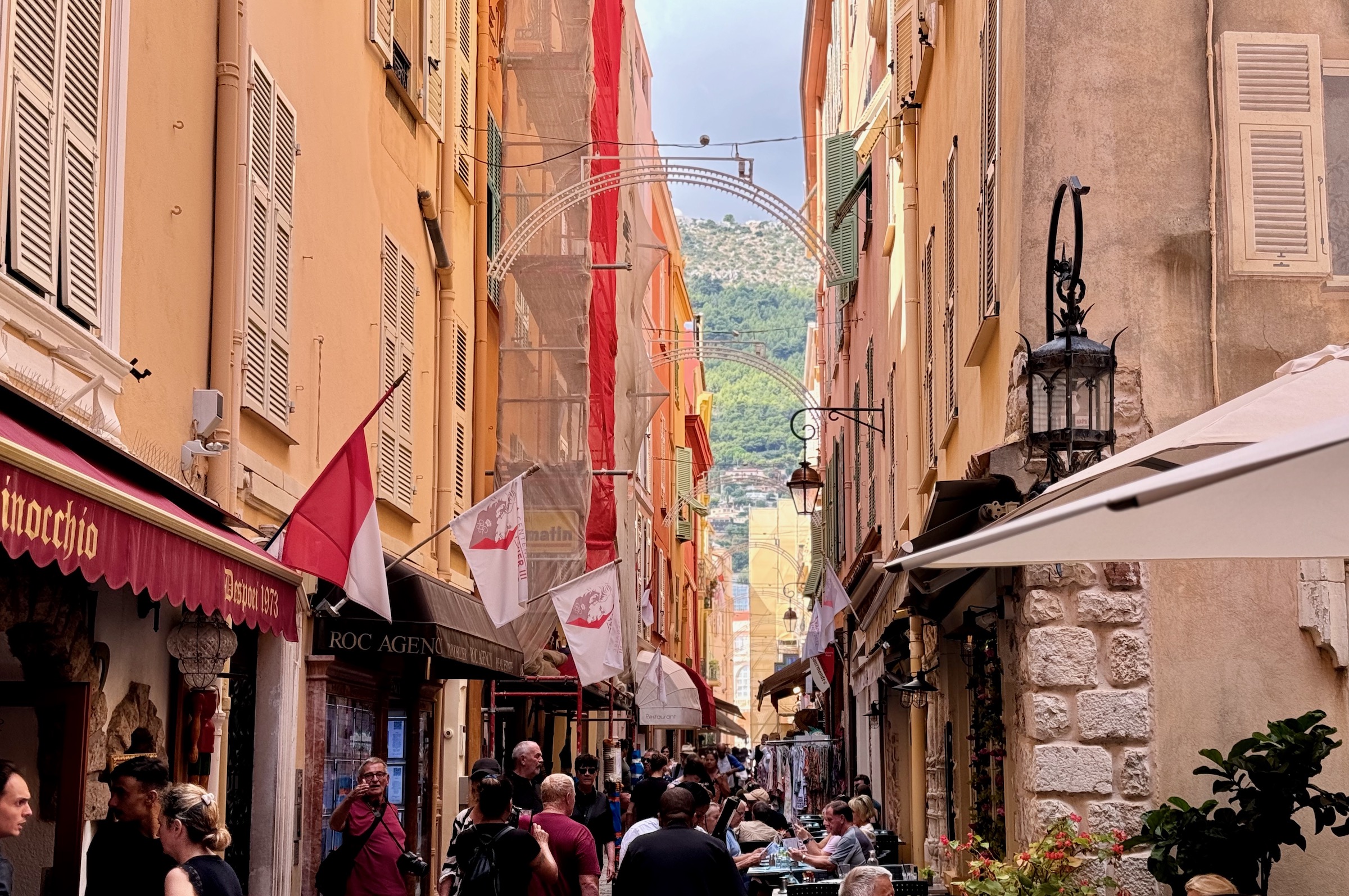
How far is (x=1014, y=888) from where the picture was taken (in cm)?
830

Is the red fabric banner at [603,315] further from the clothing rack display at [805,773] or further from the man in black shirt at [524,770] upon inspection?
the man in black shirt at [524,770]

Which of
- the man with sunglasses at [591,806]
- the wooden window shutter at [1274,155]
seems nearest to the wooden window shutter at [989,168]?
the wooden window shutter at [1274,155]

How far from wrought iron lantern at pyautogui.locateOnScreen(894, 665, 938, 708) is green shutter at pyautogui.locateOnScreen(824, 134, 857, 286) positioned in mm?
10800

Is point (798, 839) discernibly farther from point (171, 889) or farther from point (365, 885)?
point (171, 889)

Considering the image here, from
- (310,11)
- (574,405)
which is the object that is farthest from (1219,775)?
(574,405)

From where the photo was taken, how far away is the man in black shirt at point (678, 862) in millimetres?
7805

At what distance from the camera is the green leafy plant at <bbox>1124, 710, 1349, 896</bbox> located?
7582mm

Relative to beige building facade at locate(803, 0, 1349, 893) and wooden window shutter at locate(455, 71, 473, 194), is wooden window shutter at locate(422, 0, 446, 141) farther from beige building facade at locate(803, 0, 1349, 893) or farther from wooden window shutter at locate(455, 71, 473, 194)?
beige building facade at locate(803, 0, 1349, 893)

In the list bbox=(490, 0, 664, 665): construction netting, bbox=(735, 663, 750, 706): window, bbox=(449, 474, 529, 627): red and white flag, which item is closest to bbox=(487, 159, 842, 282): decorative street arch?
bbox=(490, 0, 664, 665): construction netting

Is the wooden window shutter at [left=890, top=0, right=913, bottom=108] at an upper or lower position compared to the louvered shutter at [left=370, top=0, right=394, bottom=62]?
upper

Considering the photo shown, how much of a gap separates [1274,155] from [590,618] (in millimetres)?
8787

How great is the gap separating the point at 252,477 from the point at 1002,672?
472 centimetres

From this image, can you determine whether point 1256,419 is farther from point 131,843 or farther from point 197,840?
point 131,843

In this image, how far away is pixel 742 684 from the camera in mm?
115312
